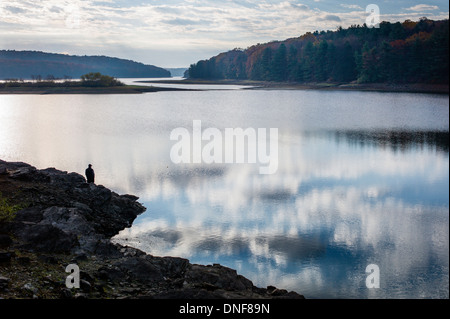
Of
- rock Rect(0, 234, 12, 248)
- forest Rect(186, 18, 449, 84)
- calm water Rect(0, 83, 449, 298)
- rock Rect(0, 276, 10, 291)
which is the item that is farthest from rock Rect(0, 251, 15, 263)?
forest Rect(186, 18, 449, 84)

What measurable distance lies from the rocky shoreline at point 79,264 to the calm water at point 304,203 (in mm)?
2165

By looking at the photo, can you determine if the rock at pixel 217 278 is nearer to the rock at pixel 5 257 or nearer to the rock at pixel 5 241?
the rock at pixel 5 257

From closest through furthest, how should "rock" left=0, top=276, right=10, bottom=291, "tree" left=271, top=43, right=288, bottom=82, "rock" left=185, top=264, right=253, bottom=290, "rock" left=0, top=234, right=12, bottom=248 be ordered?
"rock" left=0, top=276, right=10, bottom=291, "rock" left=185, top=264, right=253, bottom=290, "rock" left=0, top=234, right=12, bottom=248, "tree" left=271, top=43, right=288, bottom=82

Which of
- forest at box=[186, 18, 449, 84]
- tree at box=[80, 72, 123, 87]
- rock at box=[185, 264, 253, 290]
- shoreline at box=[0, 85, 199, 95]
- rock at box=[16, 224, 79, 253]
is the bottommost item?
rock at box=[185, 264, 253, 290]

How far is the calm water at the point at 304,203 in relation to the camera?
15.9 metres

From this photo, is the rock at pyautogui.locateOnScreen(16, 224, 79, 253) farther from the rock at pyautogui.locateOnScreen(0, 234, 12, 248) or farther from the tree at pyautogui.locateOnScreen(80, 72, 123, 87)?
the tree at pyautogui.locateOnScreen(80, 72, 123, 87)

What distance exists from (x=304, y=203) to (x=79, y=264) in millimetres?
13688

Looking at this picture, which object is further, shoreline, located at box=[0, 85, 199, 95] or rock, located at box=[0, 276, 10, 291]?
shoreline, located at box=[0, 85, 199, 95]

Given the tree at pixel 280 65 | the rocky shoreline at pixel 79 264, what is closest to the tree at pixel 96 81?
the tree at pixel 280 65

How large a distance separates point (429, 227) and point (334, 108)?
60727 mm

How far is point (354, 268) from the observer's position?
630 inches

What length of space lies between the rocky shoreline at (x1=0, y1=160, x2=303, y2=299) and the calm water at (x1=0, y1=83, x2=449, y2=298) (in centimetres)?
216

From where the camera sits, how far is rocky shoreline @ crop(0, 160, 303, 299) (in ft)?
38.9

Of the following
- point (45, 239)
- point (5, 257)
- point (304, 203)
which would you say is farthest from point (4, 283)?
point (304, 203)
